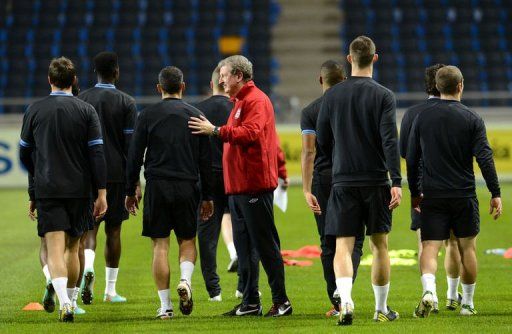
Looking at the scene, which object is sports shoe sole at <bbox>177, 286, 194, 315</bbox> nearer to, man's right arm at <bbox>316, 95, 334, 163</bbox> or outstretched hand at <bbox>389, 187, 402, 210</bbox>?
man's right arm at <bbox>316, 95, 334, 163</bbox>

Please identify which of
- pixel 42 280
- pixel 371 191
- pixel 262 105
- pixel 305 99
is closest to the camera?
pixel 371 191

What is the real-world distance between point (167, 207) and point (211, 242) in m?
1.37

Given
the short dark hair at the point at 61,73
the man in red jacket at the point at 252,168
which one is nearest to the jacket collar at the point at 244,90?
the man in red jacket at the point at 252,168

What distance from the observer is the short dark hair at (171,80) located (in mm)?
8836

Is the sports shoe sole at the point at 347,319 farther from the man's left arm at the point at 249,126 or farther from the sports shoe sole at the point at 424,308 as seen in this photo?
the man's left arm at the point at 249,126

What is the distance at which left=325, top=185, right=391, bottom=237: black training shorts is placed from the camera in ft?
26.9

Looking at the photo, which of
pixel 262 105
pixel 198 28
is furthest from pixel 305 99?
pixel 262 105

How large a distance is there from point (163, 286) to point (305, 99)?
21238mm

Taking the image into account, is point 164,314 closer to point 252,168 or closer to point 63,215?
point 63,215

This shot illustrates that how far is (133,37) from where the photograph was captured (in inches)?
1220

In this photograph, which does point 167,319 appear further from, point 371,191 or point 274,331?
point 371,191

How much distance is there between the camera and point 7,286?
11.1 m

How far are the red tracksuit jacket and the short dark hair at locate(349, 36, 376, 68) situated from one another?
921 mm

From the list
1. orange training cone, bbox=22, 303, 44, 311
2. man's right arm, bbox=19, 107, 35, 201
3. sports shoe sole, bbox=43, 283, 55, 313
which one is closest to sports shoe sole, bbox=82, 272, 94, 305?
orange training cone, bbox=22, 303, 44, 311
